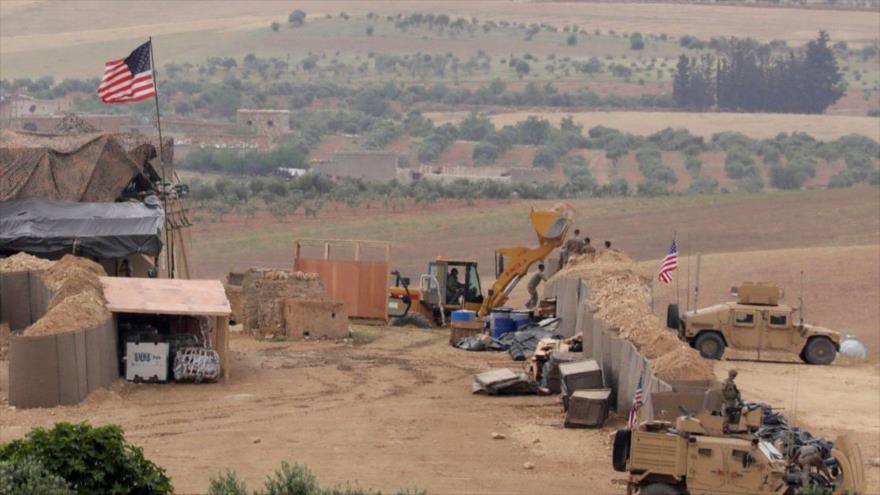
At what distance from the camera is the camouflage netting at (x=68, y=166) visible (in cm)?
4112

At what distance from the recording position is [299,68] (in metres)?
179

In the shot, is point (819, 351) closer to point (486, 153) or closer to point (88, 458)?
point (88, 458)

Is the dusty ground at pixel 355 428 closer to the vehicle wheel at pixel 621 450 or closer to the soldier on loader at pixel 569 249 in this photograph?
the vehicle wheel at pixel 621 450

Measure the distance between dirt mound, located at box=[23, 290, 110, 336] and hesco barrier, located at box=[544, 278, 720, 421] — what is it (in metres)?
7.94

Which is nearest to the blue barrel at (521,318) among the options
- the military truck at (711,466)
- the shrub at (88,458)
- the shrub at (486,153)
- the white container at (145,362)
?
the white container at (145,362)

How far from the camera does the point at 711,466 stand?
66.0ft

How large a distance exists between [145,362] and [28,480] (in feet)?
40.1

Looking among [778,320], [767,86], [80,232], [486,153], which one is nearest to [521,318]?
[778,320]

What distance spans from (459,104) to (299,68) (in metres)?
30.1

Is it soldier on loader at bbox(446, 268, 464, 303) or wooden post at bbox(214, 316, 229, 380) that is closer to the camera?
wooden post at bbox(214, 316, 229, 380)

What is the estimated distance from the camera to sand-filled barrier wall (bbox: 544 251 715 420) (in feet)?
80.7

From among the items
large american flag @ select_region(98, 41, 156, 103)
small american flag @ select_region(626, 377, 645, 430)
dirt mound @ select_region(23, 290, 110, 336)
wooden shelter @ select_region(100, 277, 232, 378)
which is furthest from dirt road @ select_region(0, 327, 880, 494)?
large american flag @ select_region(98, 41, 156, 103)

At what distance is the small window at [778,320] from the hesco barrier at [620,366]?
13.7 feet

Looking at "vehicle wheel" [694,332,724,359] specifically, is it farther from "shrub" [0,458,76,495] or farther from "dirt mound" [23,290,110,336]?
"shrub" [0,458,76,495]
